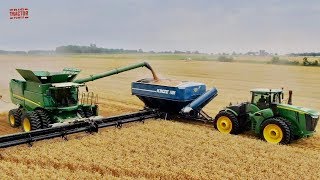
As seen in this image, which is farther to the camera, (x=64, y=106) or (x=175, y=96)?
(x=175, y=96)

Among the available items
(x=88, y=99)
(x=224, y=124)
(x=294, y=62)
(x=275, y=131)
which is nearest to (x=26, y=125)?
(x=224, y=124)

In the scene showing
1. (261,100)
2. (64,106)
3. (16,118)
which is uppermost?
(261,100)

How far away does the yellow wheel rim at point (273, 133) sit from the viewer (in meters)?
13.8

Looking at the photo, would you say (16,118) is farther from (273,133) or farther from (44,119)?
(273,133)

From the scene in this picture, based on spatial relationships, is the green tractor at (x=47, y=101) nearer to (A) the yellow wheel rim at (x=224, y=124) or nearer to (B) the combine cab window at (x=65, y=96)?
(B) the combine cab window at (x=65, y=96)

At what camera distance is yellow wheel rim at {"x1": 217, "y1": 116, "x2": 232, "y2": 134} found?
1539cm

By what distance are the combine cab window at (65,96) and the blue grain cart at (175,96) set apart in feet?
13.0

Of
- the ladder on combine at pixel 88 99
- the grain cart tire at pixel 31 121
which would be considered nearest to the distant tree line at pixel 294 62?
the ladder on combine at pixel 88 99

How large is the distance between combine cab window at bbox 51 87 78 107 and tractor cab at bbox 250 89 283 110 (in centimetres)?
693

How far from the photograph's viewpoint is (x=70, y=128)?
14.3m

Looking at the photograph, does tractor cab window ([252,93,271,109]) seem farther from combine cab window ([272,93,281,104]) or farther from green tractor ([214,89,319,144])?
combine cab window ([272,93,281,104])

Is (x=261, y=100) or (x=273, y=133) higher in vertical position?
(x=261, y=100)

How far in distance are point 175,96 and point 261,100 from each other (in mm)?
4056

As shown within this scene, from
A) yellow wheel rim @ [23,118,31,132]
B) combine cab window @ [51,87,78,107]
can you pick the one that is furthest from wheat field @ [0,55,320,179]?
combine cab window @ [51,87,78,107]
